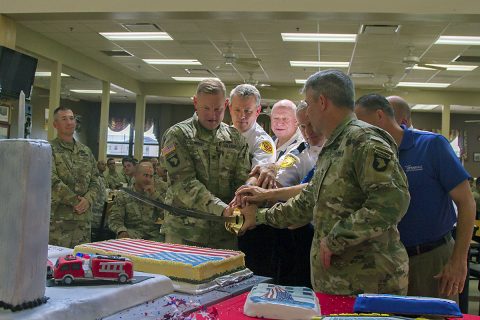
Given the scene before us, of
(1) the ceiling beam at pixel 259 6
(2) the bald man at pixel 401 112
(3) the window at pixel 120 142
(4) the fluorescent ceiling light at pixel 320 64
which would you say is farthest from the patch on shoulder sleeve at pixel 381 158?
(3) the window at pixel 120 142

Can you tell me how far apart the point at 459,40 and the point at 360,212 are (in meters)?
8.36

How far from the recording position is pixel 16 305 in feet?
3.27

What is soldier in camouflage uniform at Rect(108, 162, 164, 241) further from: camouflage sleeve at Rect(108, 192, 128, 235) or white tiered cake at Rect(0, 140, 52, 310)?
white tiered cake at Rect(0, 140, 52, 310)

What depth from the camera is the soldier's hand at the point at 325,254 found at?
1.71m

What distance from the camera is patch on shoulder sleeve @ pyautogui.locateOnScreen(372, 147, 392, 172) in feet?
5.52

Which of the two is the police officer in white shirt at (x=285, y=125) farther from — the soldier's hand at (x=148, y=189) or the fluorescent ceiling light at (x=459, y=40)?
the fluorescent ceiling light at (x=459, y=40)

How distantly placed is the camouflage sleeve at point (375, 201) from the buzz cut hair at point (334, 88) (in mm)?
240

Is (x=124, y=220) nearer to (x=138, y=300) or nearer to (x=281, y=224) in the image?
(x=281, y=224)

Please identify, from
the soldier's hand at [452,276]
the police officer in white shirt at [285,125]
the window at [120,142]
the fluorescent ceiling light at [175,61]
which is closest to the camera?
the soldier's hand at [452,276]

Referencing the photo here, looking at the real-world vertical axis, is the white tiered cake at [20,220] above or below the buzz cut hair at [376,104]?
below

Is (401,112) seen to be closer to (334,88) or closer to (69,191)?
(334,88)

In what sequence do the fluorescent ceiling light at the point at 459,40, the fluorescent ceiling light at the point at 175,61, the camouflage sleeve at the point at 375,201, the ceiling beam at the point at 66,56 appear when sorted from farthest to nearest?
the fluorescent ceiling light at the point at 175,61 → the ceiling beam at the point at 66,56 → the fluorescent ceiling light at the point at 459,40 → the camouflage sleeve at the point at 375,201

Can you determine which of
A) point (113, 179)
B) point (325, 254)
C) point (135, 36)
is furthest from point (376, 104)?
point (113, 179)

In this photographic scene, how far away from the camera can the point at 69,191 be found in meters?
4.35
